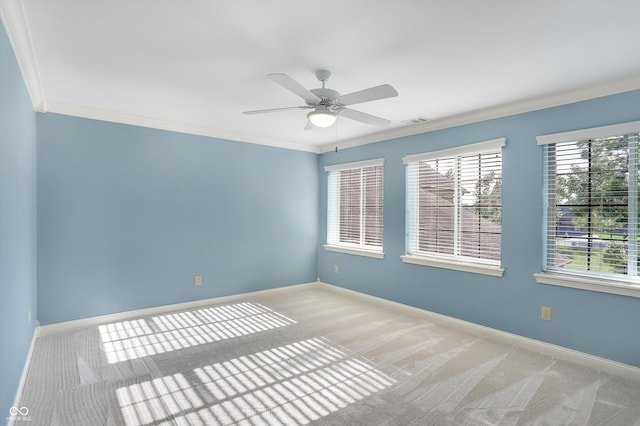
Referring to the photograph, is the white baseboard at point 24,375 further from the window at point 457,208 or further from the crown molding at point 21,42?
the window at point 457,208

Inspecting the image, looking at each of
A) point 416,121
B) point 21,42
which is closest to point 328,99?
point 416,121

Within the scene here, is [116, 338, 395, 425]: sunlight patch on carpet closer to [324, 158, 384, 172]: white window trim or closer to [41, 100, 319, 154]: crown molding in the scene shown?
[324, 158, 384, 172]: white window trim

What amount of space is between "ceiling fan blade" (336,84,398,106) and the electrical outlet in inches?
100

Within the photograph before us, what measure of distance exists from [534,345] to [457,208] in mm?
1607

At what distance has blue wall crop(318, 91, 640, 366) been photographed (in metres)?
2.87

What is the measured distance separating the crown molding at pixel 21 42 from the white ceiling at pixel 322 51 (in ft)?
0.04

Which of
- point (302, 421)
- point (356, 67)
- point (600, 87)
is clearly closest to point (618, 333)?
point (600, 87)

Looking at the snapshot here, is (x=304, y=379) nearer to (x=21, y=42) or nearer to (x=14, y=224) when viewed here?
(x=14, y=224)

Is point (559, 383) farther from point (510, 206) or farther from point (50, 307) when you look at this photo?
point (50, 307)

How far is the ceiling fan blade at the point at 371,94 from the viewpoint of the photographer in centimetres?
235

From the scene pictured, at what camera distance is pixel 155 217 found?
167 inches

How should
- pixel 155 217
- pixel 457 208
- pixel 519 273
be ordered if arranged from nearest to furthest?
pixel 519 273 < pixel 457 208 < pixel 155 217

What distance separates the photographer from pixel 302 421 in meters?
2.17

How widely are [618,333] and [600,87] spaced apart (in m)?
2.11
